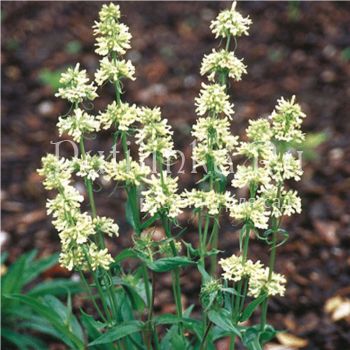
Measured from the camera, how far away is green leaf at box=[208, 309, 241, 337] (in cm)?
233

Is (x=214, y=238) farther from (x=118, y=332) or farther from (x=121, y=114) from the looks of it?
(x=121, y=114)

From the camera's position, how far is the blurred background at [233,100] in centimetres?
396

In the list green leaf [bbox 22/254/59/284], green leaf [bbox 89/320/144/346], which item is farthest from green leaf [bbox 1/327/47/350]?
green leaf [bbox 89/320/144/346]

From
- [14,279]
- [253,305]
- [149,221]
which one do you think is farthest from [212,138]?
[14,279]

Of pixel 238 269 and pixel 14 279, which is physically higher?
pixel 14 279

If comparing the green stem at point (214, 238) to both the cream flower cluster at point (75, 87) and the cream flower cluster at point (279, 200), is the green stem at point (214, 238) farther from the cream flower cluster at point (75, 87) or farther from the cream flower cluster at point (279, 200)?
the cream flower cluster at point (75, 87)

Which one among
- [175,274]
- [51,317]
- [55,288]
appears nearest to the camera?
[175,274]

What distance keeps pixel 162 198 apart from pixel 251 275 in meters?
0.41

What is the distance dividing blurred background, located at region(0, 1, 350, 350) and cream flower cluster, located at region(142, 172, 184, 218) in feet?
5.05

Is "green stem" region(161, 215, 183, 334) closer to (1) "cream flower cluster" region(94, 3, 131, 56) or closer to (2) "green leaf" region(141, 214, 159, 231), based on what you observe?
(2) "green leaf" region(141, 214, 159, 231)

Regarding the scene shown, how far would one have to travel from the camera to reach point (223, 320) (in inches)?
92.7

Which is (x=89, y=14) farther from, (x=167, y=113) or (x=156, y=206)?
(x=156, y=206)

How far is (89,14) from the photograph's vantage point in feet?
22.6

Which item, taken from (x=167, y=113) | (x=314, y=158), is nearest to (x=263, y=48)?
(x=167, y=113)
